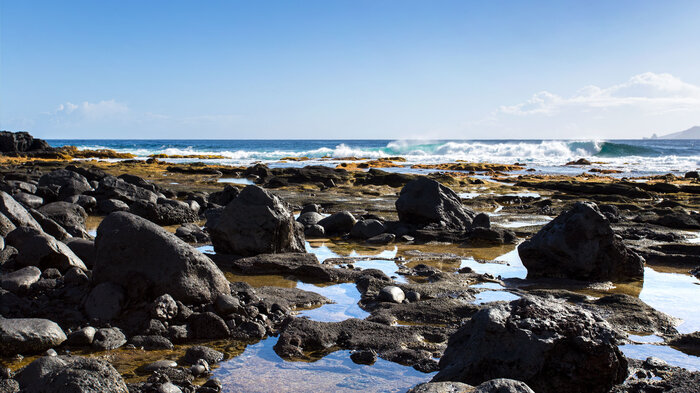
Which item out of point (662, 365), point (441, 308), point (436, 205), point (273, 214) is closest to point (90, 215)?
point (273, 214)

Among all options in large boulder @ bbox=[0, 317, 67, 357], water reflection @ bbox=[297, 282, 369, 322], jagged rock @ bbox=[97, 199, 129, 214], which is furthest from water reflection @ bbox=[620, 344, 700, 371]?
jagged rock @ bbox=[97, 199, 129, 214]

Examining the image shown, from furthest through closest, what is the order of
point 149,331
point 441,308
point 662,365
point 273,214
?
point 273,214 < point 441,308 < point 149,331 < point 662,365

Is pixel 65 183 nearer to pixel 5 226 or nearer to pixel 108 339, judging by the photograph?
pixel 5 226

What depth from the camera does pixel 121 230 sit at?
693 cm

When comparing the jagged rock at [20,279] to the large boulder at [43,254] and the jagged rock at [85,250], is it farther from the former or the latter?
the jagged rock at [85,250]

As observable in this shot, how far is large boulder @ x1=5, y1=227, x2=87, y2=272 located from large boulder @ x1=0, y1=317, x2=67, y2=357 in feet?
6.66

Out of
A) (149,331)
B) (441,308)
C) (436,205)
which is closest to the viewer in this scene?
(149,331)

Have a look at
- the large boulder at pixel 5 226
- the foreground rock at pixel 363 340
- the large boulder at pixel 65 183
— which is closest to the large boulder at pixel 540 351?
the foreground rock at pixel 363 340

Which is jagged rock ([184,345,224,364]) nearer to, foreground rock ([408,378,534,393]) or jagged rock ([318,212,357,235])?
foreground rock ([408,378,534,393])

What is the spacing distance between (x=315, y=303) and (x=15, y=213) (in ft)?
17.3

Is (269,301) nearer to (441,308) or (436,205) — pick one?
(441,308)

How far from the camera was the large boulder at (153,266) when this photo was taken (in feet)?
21.5

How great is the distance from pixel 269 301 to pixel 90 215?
1022 cm

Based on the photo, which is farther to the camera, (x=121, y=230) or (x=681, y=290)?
(x=681, y=290)
